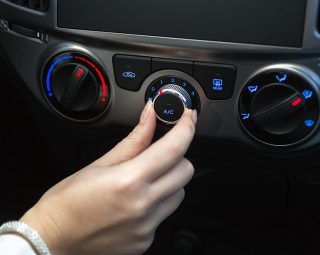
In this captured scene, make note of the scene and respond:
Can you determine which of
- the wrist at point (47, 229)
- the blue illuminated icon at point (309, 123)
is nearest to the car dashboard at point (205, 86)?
the blue illuminated icon at point (309, 123)

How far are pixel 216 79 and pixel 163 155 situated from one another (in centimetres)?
15

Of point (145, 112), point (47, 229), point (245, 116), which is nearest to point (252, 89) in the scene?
point (245, 116)

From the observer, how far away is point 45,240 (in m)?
0.56

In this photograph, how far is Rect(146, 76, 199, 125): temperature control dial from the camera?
2.13ft

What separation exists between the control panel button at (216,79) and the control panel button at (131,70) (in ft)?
0.22

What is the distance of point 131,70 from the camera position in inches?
26.5

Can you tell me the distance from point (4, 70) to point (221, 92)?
1.13 ft

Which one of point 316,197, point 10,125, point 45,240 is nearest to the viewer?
point 45,240

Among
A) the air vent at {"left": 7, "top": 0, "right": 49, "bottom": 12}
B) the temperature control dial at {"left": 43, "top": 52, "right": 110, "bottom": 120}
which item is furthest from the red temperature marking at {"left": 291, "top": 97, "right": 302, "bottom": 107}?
the air vent at {"left": 7, "top": 0, "right": 49, "bottom": 12}

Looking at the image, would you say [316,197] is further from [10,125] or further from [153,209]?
[10,125]

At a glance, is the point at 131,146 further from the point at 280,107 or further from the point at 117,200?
the point at 280,107

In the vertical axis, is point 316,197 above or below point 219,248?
above

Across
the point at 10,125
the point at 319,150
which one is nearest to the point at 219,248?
the point at 319,150

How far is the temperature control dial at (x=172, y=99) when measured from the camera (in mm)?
648
